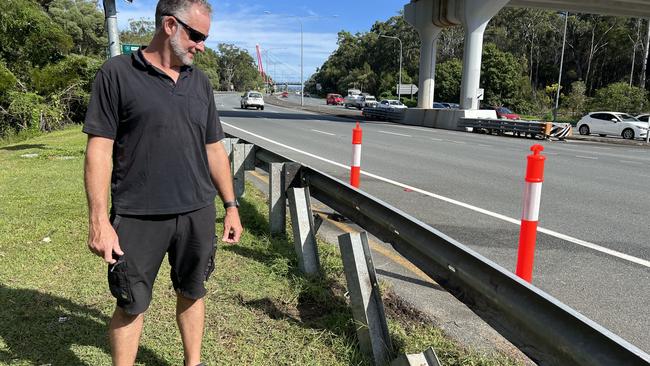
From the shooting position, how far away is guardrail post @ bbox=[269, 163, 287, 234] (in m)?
4.92

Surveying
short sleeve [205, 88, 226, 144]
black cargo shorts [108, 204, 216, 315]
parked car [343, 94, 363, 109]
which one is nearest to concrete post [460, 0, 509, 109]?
short sleeve [205, 88, 226, 144]

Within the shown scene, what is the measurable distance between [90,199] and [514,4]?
1218 inches

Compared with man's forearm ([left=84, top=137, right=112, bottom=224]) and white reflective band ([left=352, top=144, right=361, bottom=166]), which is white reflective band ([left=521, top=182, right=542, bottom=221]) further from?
white reflective band ([left=352, top=144, right=361, bottom=166])

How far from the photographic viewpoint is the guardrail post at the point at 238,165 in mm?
6312

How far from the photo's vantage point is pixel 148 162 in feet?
7.76

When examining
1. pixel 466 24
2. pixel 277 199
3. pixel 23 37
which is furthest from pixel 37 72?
pixel 466 24

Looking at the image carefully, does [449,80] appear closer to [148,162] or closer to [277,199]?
[277,199]

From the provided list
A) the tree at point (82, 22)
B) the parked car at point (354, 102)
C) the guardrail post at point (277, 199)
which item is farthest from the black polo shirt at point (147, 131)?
the parked car at point (354, 102)

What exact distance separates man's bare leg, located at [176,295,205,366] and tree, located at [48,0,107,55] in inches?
2195

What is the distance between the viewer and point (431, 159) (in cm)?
1291

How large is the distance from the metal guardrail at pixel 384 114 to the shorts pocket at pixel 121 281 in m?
31.9

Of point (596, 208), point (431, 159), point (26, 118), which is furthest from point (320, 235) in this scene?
point (26, 118)

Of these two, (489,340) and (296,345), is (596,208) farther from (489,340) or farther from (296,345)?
(296,345)

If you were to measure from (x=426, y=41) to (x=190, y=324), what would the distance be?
107 ft
